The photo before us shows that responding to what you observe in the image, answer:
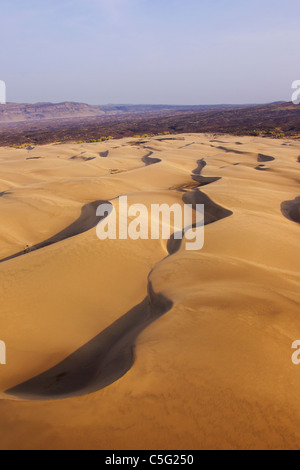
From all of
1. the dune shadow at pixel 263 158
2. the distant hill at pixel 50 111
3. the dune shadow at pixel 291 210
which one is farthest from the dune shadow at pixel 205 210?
the distant hill at pixel 50 111

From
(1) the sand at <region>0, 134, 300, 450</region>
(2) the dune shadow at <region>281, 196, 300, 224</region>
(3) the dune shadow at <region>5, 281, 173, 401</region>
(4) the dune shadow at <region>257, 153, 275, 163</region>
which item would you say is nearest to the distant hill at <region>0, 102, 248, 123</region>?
(4) the dune shadow at <region>257, 153, 275, 163</region>

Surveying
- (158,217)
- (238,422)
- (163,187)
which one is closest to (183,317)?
(238,422)

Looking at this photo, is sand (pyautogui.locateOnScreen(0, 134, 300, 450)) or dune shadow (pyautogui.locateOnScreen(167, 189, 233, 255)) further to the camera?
dune shadow (pyautogui.locateOnScreen(167, 189, 233, 255))

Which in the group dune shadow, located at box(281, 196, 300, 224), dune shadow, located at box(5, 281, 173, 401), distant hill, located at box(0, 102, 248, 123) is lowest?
dune shadow, located at box(5, 281, 173, 401)

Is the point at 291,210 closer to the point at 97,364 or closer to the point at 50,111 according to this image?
the point at 97,364

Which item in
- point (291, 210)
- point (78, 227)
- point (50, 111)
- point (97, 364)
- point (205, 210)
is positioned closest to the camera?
point (97, 364)

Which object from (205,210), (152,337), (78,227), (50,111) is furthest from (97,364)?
(50,111)

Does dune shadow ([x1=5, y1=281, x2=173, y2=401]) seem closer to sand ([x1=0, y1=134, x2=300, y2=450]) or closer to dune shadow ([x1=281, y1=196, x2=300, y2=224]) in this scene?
sand ([x1=0, y1=134, x2=300, y2=450])

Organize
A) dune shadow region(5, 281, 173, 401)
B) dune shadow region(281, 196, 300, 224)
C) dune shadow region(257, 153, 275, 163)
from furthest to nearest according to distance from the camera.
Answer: dune shadow region(257, 153, 275, 163) < dune shadow region(281, 196, 300, 224) < dune shadow region(5, 281, 173, 401)
